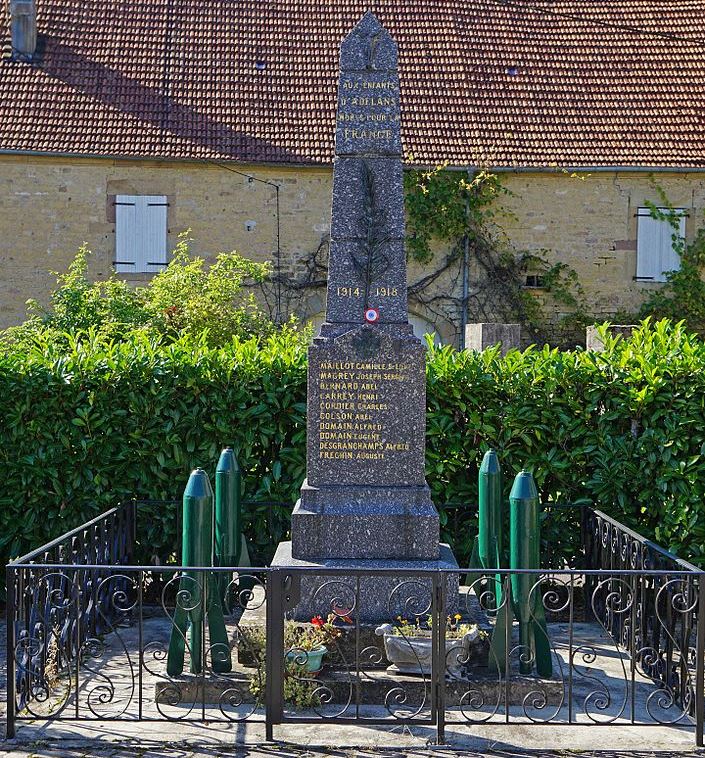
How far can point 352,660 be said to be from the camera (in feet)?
20.8

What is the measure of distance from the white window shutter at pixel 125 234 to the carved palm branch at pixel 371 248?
1137 cm

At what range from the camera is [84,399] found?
8539 millimetres

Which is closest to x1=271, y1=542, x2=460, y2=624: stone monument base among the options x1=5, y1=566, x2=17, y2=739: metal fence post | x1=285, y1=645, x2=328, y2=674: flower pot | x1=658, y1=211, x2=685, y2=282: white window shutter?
x1=285, y1=645, x2=328, y2=674: flower pot

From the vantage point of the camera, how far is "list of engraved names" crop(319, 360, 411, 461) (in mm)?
Result: 6988

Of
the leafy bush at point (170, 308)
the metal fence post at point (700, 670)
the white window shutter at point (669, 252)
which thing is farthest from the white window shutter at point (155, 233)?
the metal fence post at point (700, 670)

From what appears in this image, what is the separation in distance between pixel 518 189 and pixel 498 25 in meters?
3.65

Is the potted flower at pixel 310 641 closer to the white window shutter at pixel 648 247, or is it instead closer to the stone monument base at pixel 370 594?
the stone monument base at pixel 370 594

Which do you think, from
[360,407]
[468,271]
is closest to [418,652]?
[360,407]

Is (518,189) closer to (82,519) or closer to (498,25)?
(498,25)

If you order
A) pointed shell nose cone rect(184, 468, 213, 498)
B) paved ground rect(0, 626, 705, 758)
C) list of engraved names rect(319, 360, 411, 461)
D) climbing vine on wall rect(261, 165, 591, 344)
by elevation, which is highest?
climbing vine on wall rect(261, 165, 591, 344)

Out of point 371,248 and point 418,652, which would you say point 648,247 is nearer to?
point 371,248

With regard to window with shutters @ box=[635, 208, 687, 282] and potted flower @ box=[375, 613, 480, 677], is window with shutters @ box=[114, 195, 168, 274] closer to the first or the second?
window with shutters @ box=[635, 208, 687, 282]

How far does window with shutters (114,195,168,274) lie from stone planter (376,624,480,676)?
12620mm

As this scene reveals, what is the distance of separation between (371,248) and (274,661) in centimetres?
276
